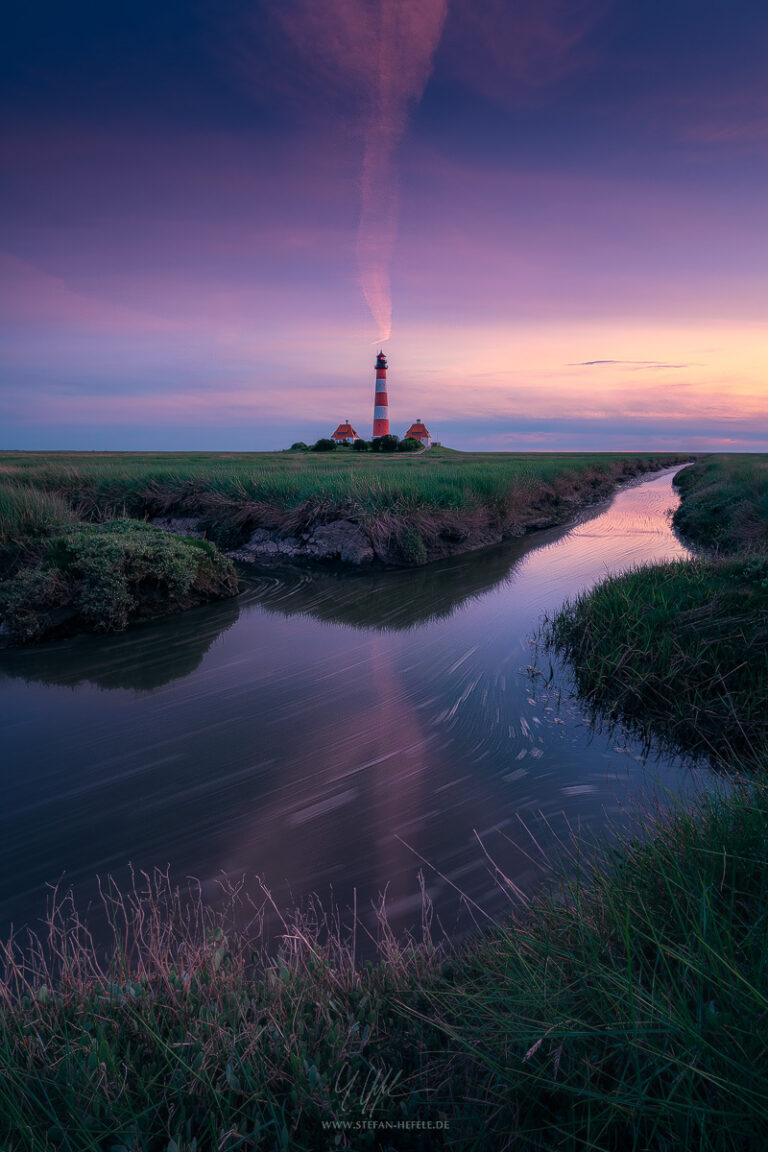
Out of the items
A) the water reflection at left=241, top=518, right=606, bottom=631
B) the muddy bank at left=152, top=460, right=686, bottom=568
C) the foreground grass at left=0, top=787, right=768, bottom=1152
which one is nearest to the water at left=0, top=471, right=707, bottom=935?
the water reflection at left=241, top=518, right=606, bottom=631

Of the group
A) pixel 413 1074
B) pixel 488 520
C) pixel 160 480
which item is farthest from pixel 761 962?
pixel 160 480

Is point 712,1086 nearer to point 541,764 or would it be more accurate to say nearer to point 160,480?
point 541,764

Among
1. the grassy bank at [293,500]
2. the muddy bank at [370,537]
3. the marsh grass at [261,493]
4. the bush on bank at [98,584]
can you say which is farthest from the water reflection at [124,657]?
the marsh grass at [261,493]

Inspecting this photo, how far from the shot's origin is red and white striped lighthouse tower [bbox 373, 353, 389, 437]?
56344 mm

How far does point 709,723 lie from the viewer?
4875 mm

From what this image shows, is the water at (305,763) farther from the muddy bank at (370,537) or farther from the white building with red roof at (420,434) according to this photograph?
the white building with red roof at (420,434)

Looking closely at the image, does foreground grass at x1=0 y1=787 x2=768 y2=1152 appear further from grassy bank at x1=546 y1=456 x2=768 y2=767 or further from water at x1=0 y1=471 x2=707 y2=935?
grassy bank at x1=546 y1=456 x2=768 y2=767

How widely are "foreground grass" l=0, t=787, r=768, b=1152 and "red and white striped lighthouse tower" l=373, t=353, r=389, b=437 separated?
184 feet

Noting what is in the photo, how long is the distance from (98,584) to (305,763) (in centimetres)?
513

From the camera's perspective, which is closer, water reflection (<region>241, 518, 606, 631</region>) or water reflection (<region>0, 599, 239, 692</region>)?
water reflection (<region>0, 599, 239, 692</region>)

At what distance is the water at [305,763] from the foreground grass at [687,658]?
0.46 m

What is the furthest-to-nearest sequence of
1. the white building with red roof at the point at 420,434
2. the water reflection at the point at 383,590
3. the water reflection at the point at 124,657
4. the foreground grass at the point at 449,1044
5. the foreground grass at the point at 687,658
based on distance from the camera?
1. the white building with red roof at the point at 420,434
2. the water reflection at the point at 383,590
3. the water reflection at the point at 124,657
4. the foreground grass at the point at 687,658
5. the foreground grass at the point at 449,1044

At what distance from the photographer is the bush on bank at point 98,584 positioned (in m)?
7.74

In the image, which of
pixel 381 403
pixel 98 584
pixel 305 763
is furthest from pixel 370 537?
pixel 381 403
